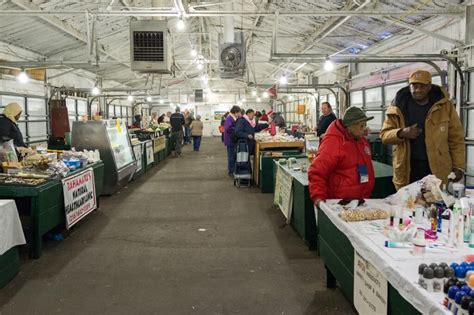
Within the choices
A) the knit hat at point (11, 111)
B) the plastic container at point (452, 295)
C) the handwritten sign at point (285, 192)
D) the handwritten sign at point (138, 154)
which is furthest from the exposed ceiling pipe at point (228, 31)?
the plastic container at point (452, 295)

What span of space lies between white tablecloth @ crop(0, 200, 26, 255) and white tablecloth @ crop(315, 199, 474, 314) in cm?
317

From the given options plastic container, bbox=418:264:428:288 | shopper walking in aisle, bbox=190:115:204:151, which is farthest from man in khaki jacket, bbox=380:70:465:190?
shopper walking in aisle, bbox=190:115:204:151

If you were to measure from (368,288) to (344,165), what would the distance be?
1.20 metres

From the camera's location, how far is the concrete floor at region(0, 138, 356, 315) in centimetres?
367

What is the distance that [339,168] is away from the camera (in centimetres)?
358

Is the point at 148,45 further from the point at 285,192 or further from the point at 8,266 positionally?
the point at 8,266

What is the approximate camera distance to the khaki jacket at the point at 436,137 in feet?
12.2

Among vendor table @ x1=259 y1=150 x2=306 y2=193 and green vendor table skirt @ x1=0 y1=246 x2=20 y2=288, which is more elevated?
vendor table @ x1=259 y1=150 x2=306 y2=193

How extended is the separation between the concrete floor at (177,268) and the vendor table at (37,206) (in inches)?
11.5

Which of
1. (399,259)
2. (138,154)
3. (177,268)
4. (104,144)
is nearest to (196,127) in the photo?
(138,154)

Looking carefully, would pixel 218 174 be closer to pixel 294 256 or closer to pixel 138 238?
pixel 138 238

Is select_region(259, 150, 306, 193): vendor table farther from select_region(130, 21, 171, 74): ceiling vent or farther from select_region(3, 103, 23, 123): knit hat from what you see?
select_region(3, 103, 23, 123): knit hat

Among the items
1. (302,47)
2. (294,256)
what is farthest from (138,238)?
(302,47)

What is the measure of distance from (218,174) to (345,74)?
19.7 ft
